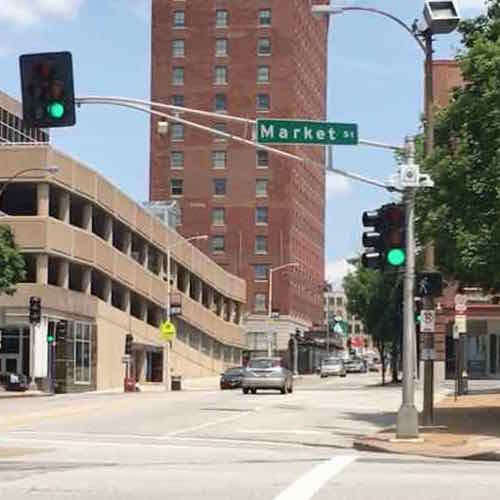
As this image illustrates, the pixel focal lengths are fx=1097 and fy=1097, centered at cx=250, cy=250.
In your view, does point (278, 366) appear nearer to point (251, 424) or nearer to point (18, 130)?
point (251, 424)

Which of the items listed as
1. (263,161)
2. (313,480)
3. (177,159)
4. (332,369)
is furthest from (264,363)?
(177,159)

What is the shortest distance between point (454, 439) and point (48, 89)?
33.5ft

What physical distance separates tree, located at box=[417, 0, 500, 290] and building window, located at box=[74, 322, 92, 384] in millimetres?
41450

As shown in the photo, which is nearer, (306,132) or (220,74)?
(306,132)

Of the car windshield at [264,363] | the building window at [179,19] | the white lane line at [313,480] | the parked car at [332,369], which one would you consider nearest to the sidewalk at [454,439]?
the white lane line at [313,480]

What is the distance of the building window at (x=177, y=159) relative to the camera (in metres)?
123

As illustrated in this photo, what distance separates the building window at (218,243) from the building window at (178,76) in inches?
691

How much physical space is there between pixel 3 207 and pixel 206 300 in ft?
122

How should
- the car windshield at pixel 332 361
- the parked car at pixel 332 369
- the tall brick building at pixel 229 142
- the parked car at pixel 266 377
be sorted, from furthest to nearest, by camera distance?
1. the tall brick building at pixel 229 142
2. the car windshield at pixel 332 361
3. the parked car at pixel 332 369
4. the parked car at pixel 266 377

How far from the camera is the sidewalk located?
19.0 m

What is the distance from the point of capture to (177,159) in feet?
405

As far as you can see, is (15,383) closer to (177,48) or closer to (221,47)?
(177,48)

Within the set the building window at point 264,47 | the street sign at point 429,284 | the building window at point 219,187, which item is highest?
the building window at point 264,47

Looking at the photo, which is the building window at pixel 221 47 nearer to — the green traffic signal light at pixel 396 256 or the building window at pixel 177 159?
the building window at pixel 177 159
